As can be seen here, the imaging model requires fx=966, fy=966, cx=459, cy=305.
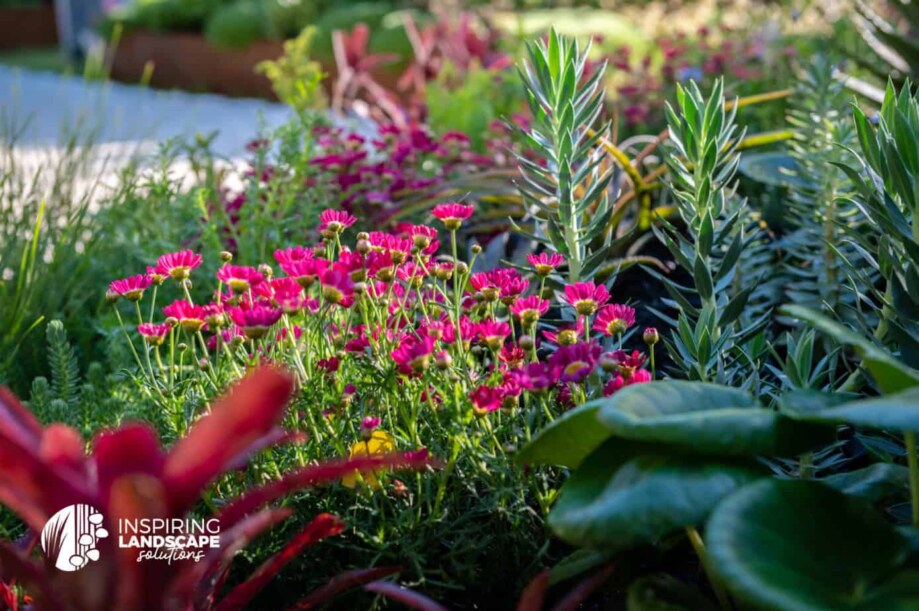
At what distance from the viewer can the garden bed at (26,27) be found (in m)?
18.0

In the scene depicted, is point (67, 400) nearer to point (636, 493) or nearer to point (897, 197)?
point (636, 493)

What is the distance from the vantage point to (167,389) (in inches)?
51.9

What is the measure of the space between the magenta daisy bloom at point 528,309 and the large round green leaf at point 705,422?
190 mm

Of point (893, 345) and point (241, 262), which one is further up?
point (893, 345)

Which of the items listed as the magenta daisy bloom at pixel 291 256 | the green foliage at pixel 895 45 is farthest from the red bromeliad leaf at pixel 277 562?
the green foliage at pixel 895 45

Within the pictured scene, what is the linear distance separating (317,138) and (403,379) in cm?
156

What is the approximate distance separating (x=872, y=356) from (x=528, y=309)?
0.40 metres

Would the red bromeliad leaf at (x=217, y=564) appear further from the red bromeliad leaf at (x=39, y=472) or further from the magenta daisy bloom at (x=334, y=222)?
the magenta daisy bloom at (x=334, y=222)

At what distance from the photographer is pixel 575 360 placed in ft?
3.68

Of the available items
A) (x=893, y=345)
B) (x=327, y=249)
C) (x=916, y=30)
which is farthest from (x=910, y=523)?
(x=916, y=30)

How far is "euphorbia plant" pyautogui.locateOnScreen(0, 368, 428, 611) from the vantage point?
2.62 feet

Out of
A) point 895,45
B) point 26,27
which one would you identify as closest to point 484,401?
point 895,45

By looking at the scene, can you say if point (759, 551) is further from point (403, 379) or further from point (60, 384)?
point (60, 384)

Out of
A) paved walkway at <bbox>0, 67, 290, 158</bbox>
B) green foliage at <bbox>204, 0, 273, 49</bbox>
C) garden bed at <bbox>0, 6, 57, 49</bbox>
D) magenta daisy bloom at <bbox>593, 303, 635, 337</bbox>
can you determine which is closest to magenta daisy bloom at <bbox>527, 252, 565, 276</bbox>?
magenta daisy bloom at <bbox>593, 303, 635, 337</bbox>
